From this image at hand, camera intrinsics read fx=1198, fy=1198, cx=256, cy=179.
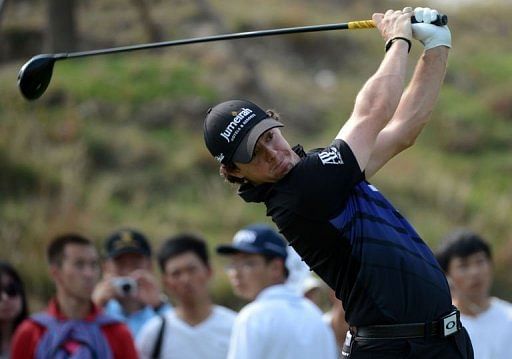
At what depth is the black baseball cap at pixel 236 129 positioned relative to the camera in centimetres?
490

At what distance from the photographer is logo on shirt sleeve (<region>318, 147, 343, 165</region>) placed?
491cm

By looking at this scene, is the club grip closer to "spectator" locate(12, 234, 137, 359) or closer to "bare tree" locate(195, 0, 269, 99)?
"spectator" locate(12, 234, 137, 359)

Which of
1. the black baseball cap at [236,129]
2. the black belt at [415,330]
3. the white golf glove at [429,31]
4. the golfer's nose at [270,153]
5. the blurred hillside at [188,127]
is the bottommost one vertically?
the black belt at [415,330]

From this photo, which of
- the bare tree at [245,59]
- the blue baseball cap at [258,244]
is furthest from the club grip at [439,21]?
the bare tree at [245,59]

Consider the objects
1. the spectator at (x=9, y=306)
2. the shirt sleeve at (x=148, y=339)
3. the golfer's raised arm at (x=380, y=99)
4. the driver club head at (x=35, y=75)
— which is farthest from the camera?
the spectator at (x=9, y=306)

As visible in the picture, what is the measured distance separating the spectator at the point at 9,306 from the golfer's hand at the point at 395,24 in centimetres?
388

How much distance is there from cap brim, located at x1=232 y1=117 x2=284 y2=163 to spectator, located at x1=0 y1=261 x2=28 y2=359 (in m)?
3.72

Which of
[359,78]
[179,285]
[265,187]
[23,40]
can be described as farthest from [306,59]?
[265,187]

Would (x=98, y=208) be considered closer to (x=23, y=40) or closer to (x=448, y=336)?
(x=23, y=40)

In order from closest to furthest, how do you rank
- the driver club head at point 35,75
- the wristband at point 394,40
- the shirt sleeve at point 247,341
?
the wristband at point 394,40 < the driver club head at point 35,75 < the shirt sleeve at point 247,341

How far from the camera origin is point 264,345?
6.84m

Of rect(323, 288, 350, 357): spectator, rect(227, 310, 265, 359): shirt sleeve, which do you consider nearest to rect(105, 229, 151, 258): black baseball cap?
rect(323, 288, 350, 357): spectator

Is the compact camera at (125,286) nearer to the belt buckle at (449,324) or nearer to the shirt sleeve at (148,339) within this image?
the shirt sleeve at (148,339)

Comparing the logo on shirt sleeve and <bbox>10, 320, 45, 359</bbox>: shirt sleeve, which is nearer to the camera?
the logo on shirt sleeve
